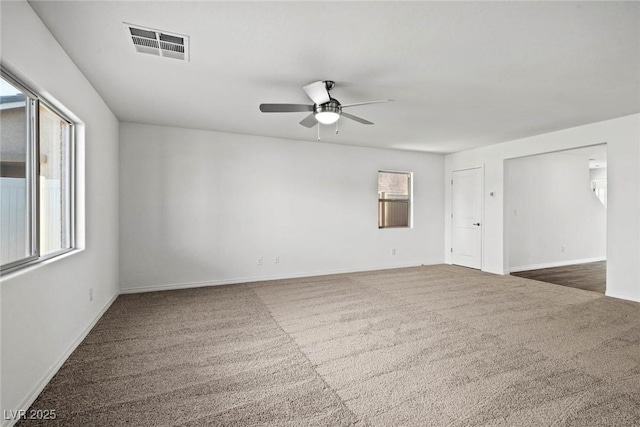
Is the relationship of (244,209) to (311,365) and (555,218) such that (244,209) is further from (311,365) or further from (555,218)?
(555,218)

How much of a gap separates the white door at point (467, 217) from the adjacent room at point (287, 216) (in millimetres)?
175

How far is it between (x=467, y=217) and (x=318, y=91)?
497cm

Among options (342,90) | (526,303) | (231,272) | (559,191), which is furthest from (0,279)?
(559,191)

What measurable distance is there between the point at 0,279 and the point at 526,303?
499 centimetres

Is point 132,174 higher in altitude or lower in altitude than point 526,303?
higher

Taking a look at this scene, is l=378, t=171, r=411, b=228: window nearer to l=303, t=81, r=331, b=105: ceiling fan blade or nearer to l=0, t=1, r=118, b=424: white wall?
l=303, t=81, r=331, b=105: ceiling fan blade

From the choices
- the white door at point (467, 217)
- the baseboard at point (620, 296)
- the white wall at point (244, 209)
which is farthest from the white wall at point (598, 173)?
the white wall at point (244, 209)

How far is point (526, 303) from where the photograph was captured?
3979mm

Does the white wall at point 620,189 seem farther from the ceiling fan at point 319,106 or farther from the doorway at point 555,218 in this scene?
the ceiling fan at point 319,106

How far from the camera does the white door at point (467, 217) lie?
20.6 feet

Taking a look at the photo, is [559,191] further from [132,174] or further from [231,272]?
[132,174]

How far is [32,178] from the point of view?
2117mm

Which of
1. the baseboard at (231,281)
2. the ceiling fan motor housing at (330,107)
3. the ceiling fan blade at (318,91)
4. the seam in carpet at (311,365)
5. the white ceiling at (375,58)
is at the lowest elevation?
the seam in carpet at (311,365)

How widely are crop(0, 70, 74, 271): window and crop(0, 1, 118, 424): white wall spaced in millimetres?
105
